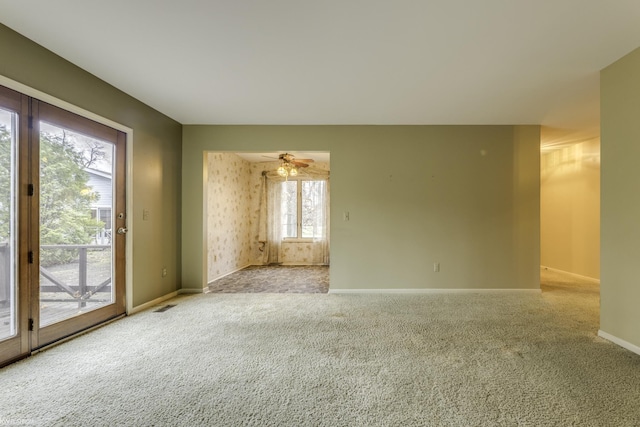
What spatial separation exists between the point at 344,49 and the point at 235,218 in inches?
185

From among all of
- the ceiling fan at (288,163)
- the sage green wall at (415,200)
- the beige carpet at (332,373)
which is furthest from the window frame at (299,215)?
the beige carpet at (332,373)

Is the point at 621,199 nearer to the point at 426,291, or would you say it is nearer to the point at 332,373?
the point at 426,291

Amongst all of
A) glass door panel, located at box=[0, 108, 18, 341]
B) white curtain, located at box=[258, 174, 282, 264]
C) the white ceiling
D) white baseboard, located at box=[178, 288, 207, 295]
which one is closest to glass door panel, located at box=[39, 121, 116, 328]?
glass door panel, located at box=[0, 108, 18, 341]

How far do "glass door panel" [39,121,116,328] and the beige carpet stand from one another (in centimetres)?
36

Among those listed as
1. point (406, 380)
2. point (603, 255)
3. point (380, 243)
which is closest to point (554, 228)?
point (603, 255)

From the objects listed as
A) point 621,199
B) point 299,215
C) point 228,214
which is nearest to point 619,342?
point 621,199

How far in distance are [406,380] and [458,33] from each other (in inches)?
99.6

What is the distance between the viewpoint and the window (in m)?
7.00

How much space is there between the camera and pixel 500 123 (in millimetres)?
4066

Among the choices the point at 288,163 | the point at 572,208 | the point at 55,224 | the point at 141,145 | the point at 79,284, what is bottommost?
the point at 79,284

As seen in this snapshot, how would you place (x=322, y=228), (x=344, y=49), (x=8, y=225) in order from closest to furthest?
(x=8, y=225) → (x=344, y=49) → (x=322, y=228)

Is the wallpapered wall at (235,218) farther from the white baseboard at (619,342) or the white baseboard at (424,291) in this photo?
the white baseboard at (619,342)

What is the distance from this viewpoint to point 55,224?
2445mm

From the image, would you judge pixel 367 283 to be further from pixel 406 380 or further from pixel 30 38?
pixel 30 38
